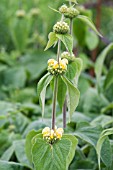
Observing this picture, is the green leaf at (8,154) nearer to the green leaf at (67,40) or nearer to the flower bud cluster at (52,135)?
the flower bud cluster at (52,135)

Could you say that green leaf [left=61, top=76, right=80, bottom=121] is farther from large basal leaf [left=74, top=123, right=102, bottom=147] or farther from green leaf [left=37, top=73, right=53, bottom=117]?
large basal leaf [left=74, top=123, right=102, bottom=147]

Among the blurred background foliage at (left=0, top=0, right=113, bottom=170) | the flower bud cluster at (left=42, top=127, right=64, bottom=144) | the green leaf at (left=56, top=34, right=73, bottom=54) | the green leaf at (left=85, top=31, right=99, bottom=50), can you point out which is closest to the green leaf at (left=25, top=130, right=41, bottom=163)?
the blurred background foliage at (left=0, top=0, right=113, bottom=170)

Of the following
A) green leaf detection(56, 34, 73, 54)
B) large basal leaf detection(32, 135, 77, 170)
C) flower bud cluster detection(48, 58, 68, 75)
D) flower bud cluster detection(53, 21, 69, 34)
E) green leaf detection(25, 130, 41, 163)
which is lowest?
large basal leaf detection(32, 135, 77, 170)

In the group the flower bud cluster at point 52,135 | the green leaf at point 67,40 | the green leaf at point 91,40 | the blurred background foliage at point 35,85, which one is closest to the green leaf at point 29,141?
the blurred background foliage at point 35,85

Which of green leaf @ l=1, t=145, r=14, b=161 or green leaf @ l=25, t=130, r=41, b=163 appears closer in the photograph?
green leaf @ l=25, t=130, r=41, b=163

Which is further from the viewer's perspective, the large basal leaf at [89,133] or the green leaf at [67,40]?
the large basal leaf at [89,133]

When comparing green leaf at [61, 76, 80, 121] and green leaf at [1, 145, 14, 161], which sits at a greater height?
green leaf at [61, 76, 80, 121]

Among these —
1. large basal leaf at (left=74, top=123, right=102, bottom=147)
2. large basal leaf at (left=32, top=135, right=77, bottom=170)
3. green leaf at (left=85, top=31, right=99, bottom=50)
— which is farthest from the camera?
green leaf at (left=85, top=31, right=99, bottom=50)
